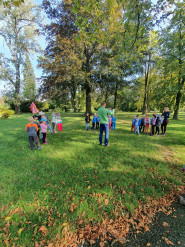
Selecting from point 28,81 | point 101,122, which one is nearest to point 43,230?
point 101,122

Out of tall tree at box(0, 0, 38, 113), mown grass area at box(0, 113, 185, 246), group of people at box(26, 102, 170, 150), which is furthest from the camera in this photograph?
tall tree at box(0, 0, 38, 113)

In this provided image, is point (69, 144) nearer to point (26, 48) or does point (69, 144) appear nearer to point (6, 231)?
point (6, 231)

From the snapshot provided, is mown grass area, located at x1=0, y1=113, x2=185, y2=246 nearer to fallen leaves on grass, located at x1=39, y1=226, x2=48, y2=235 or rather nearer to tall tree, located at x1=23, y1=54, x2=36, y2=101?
fallen leaves on grass, located at x1=39, y1=226, x2=48, y2=235

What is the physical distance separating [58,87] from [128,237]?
60.6 ft

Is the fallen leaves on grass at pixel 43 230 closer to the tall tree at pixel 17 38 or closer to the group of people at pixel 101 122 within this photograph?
the group of people at pixel 101 122

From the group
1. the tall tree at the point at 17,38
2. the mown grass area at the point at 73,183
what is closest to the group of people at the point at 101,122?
the mown grass area at the point at 73,183

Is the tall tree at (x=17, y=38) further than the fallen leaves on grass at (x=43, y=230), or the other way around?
the tall tree at (x=17, y=38)

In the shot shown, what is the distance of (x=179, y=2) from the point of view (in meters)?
5.48

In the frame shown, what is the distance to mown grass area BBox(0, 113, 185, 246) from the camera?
2559 mm

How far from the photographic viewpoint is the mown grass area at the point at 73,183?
8.39 feet

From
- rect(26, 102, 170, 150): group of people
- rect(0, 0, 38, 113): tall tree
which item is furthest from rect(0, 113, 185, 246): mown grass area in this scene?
rect(0, 0, 38, 113): tall tree

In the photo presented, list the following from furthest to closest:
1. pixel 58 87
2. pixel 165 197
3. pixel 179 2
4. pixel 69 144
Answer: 1. pixel 58 87
2. pixel 69 144
3. pixel 179 2
4. pixel 165 197

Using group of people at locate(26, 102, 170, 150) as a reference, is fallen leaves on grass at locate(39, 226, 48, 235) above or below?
below

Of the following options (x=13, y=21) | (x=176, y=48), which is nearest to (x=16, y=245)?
(x=176, y=48)
